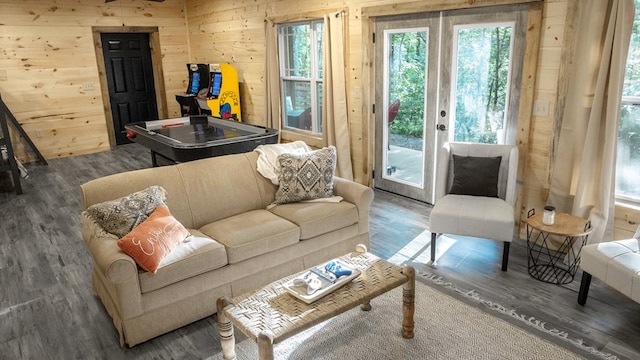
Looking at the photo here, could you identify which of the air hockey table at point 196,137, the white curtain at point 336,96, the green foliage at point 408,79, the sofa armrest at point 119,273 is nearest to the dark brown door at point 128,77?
the air hockey table at point 196,137

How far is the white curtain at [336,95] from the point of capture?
199 inches

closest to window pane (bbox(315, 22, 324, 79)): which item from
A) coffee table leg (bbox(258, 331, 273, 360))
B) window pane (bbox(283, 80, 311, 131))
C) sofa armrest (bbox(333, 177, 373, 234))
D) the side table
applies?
window pane (bbox(283, 80, 311, 131))

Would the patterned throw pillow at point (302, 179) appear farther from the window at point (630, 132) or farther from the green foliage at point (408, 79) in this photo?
the window at point (630, 132)

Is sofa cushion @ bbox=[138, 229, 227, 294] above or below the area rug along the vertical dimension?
above

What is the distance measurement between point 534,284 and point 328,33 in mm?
3450

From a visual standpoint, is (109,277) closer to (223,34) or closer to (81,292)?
(81,292)

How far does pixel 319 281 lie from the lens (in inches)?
89.5

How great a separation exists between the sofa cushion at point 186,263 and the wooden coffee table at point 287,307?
51 cm

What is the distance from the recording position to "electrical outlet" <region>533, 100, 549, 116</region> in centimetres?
353

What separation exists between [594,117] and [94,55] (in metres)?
7.25

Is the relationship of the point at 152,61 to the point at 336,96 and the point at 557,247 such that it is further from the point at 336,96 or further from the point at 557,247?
the point at 557,247

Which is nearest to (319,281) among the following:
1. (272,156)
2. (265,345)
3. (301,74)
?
(265,345)

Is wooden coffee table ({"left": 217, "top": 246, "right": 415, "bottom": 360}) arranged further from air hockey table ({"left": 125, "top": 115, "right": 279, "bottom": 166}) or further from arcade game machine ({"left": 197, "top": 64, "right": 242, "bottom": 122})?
arcade game machine ({"left": 197, "top": 64, "right": 242, "bottom": 122})

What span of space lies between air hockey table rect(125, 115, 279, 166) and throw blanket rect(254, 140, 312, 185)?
0.74 m
